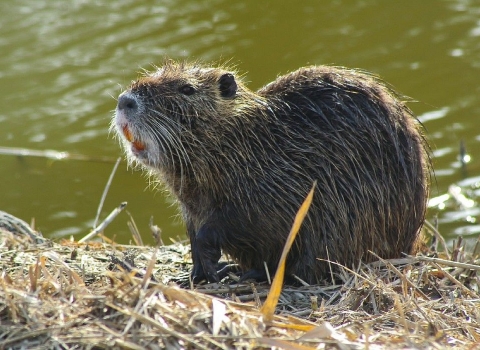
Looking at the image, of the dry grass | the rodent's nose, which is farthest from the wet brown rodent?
the dry grass

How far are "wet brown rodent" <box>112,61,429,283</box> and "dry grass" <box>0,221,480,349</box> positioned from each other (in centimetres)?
24

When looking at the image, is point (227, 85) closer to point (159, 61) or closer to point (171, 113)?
point (171, 113)

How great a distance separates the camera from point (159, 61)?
26.8 ft

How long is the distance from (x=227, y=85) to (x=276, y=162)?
43cm

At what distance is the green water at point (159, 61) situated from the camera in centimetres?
672

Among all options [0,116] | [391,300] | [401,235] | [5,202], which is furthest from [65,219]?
[391,300]

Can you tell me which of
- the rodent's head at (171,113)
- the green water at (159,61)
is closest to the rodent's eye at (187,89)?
the rodent's head at (171,113)

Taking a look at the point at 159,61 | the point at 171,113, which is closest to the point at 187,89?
the point at 171,113

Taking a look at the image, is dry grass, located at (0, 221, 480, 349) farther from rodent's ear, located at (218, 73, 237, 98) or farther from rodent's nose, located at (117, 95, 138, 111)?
rodent's ear, located at (218, 73, 237, 98)

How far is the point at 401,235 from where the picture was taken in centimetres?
441

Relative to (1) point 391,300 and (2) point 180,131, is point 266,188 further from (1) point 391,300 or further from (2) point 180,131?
(1) point 391,300

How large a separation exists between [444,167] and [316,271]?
2.91 meters

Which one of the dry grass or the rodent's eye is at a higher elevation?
the rodent's eye

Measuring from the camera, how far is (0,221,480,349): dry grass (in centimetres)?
304
